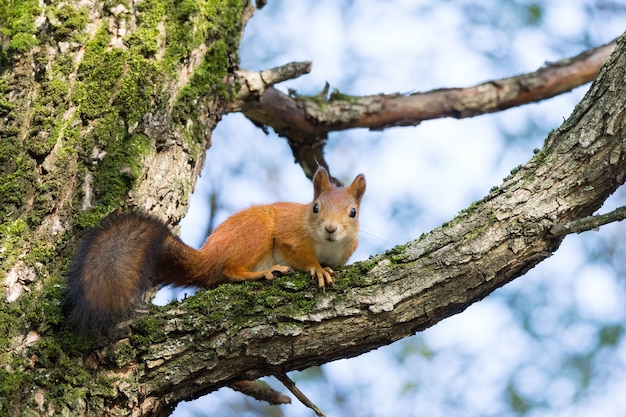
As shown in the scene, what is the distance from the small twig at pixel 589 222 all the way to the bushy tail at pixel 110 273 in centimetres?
151

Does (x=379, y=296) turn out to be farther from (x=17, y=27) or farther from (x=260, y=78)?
(x=17, y=27)

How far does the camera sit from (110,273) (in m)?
2.55

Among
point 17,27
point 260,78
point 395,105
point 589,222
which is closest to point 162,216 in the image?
point 17,27

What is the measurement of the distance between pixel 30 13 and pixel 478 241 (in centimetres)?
209

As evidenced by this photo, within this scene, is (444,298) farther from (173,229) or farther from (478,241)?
(173,229)

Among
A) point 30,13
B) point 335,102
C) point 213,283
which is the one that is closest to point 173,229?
point 213,283

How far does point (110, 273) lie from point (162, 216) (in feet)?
2.18

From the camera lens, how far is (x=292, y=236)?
11.8ft

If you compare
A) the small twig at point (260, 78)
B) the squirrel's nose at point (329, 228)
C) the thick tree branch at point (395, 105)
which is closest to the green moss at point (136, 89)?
the small twig at point (260, 78)

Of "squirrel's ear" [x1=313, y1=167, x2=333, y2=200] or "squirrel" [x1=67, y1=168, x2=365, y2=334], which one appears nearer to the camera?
"squirrel" [x1=67, y1=168, x2=365, y2=334]

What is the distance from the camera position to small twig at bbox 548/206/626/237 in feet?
8.22

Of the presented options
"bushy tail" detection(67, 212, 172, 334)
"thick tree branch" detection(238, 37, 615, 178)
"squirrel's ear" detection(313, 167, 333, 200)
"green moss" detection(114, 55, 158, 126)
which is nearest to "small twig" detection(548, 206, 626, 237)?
"bushy tail" detection(67, 212, 172, 334)

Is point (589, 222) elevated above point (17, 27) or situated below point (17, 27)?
below

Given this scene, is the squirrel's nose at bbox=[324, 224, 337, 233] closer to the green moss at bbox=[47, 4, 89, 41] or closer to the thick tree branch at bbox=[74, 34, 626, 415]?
the thick tree branch at bbox=[74, 34, 626, 415]
